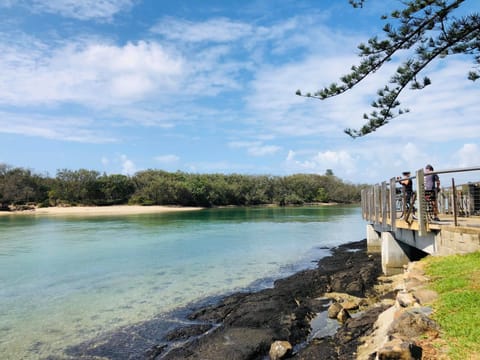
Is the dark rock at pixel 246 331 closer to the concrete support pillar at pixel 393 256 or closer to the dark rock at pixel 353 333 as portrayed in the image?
the dark rock at pixel 353 333

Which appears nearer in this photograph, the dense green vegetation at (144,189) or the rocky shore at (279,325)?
the rocky shore at (279,325)

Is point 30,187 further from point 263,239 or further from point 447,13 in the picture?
point 447,13

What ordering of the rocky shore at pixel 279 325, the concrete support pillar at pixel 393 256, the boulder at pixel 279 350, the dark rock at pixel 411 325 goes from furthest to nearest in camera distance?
the concrete support pillar at pixel 393 256 < the rocky shore at pixel 279 325 < the boulder at pixel 279 350 < the dark rock at pixel 411 325

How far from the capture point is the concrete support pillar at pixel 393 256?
12.6 m

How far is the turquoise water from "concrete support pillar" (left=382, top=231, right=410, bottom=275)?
4.51 metres

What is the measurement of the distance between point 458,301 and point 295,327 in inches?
150

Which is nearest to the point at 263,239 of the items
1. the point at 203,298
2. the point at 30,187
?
the point at 203,298

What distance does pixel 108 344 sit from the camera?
822cm

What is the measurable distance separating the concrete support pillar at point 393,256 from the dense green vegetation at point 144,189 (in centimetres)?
6973

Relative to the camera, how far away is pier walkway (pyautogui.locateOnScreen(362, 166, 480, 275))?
8250mm

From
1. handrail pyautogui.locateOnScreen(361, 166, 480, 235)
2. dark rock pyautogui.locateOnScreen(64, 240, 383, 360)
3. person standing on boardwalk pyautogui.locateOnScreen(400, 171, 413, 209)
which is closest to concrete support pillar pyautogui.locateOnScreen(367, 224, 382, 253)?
handrail pyautogui.locateOnScreen(361, 166, 480, 235)

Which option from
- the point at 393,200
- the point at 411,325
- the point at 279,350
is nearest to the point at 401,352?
the point at 411,325

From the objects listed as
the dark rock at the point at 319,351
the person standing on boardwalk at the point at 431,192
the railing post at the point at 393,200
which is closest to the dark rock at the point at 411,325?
the dark rock at the point at 319,351

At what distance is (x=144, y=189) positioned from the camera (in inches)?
3184
